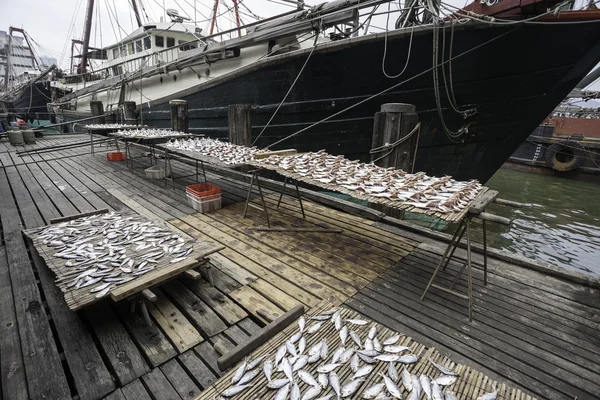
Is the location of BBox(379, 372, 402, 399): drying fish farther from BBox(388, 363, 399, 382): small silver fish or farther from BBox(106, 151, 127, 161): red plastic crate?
BBox(106, 151, 127, 161): red plastic crate

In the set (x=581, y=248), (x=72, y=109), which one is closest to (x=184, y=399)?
(x=581, y=248)

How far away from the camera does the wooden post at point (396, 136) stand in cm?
510

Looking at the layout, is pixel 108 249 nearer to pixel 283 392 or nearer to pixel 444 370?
pixel 283 392

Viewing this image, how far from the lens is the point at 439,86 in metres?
7.24

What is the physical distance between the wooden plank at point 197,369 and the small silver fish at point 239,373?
0.39 metres

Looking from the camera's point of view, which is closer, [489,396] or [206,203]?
[489,396]

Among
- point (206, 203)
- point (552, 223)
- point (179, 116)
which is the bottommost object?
point (552, 223)

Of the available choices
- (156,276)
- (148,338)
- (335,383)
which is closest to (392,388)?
(335,383)

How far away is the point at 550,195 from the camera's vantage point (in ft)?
47.7

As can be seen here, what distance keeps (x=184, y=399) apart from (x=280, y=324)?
2.71 feet

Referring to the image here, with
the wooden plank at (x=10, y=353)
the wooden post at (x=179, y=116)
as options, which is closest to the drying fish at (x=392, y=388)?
the wooden plank at (x=10, y=353)

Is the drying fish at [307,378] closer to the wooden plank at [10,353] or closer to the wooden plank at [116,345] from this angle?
the wooden plank at [116,345]

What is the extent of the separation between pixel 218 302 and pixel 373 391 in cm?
183

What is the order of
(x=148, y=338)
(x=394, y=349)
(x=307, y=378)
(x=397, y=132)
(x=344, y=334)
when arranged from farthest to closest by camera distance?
(x=397, y=132) → (x=148, y=338) → (x=344, y=334) → (x=394, y=349) → (x=307, y=378)
